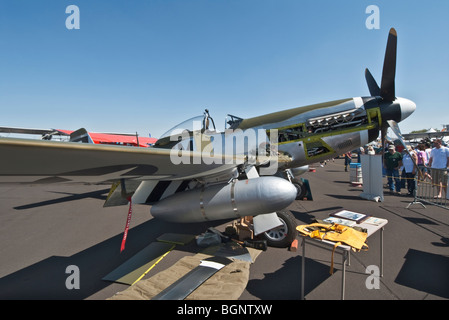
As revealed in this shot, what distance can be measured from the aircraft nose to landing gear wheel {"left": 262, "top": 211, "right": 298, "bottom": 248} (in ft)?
11.2

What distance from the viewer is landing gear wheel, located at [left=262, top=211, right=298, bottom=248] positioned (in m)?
3.61

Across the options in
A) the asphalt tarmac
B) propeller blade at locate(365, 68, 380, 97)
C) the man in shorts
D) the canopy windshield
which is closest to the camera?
the asphalt tarmac

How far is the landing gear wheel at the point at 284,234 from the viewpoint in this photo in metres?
3.61

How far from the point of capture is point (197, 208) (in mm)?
3314

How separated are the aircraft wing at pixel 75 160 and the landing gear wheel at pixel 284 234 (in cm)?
191

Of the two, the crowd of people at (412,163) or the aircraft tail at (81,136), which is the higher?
the aircraft tail at (81,136)

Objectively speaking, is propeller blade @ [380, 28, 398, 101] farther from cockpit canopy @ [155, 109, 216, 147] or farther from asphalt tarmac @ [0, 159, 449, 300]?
cockpit canopy @ [155, 109, 216, 147]

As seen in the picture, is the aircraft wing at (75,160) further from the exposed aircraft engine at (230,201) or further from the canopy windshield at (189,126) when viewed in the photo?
the canopy windshield at (189,126)

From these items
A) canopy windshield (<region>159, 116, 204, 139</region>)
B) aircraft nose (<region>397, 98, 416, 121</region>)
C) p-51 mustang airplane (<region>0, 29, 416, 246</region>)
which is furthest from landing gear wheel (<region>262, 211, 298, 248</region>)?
aircraft nose (<region>397, 98, 416, 121</region>)

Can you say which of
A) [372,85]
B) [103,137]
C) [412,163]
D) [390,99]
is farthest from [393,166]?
[103,137]

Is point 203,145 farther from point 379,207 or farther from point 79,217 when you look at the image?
point 379,207

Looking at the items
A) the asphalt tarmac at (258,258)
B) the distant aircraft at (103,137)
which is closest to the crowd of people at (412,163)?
the asphalt tarmac at (258,258)
